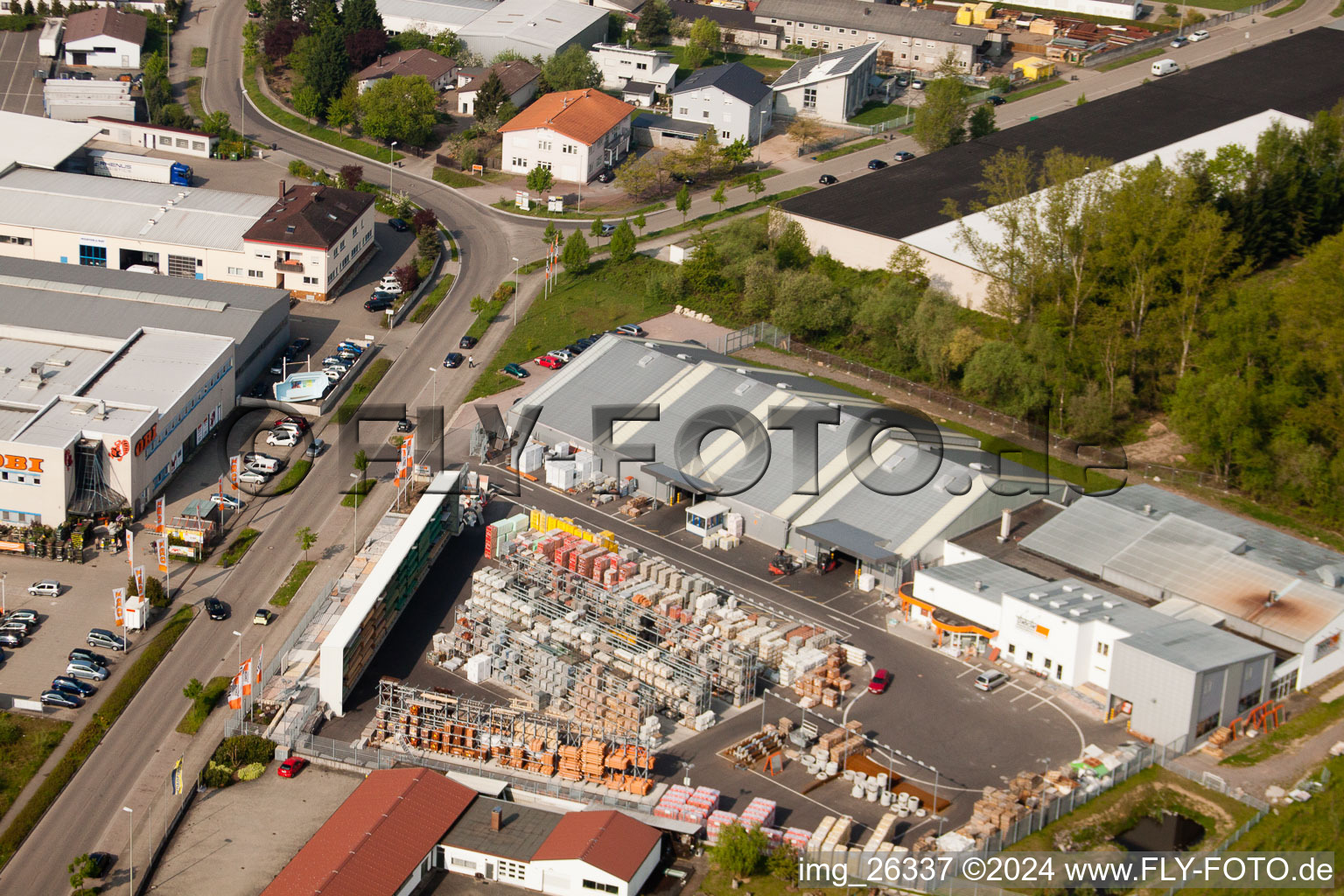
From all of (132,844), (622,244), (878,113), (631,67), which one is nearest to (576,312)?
(622,244)

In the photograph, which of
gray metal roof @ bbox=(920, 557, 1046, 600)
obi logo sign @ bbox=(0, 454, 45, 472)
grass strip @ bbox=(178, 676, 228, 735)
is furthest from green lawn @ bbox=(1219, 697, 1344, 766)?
obi logo sign @ bbox=(0, 454, 45, 472)

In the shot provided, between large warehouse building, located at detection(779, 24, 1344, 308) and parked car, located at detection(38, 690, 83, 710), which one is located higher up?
large warehouse building, located at detection(779, 24, 1344, 308)

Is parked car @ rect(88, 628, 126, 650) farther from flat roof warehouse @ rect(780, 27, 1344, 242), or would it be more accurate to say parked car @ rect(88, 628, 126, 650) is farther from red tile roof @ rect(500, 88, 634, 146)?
red tile roof @ rect(500, 88, 634, 146)

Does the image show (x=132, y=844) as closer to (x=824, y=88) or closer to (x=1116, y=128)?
(x=1116, y=128)

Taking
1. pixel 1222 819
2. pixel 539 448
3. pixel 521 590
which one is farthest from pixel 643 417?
pixel 1222 819

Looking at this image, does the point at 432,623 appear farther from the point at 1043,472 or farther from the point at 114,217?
the point at 114,217
